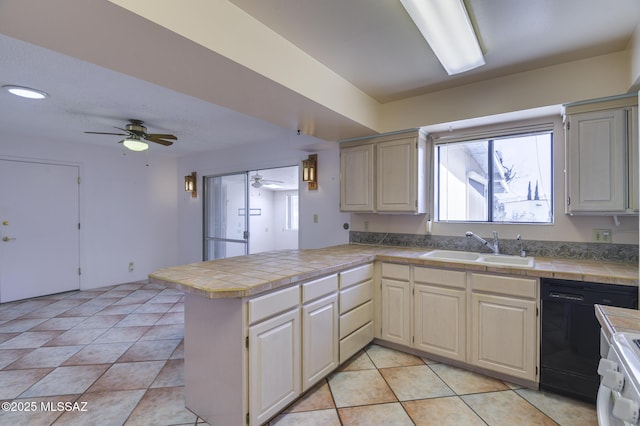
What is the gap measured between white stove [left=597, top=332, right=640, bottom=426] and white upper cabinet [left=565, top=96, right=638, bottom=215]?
60.2 inches

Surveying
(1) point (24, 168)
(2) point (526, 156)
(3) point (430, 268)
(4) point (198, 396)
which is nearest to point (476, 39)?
(2) point (526, 156)

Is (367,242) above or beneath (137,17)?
beneath

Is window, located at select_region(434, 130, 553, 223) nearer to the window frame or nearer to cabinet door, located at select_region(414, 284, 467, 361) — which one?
the window frame

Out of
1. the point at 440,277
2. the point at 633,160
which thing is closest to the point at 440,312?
the point at 440,277

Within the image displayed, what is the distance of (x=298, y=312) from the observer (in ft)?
6.53

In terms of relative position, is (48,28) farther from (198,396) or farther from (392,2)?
(198,396)

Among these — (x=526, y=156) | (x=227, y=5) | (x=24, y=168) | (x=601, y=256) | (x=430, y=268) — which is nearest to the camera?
(x=227, y=5)

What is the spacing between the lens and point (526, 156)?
2816 mm

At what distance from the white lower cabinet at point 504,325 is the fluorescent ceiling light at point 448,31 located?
1.61m

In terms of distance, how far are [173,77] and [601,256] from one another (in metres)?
3.38

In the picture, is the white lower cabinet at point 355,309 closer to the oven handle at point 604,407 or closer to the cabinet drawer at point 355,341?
the cabinet drawer at point 355,341

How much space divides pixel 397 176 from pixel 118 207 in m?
4.80

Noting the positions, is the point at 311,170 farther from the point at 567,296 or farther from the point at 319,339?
the point at 567,296

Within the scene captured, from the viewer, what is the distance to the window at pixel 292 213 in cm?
883
